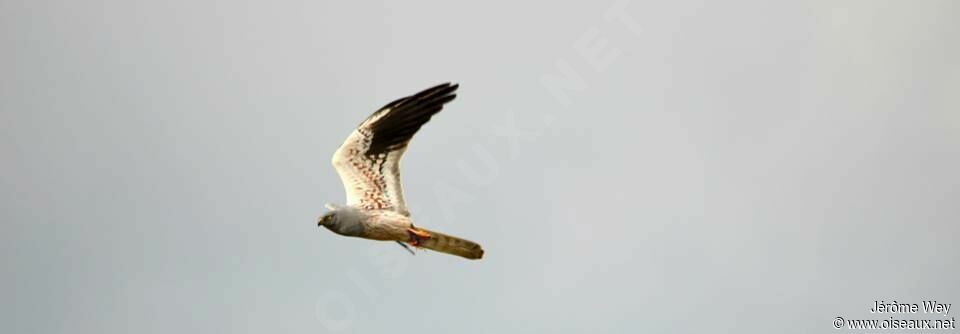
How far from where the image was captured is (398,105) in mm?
27969

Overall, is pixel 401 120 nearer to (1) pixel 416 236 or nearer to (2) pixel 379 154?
(2) pixel 379 154

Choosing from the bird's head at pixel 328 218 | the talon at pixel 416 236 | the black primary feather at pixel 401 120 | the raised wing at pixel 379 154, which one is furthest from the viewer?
the raised wing at pixel 379 154

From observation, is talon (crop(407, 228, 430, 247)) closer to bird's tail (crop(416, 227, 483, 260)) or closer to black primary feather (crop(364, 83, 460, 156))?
bird's tail (crop(416, 227, 483, 260))

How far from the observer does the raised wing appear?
2792 cm

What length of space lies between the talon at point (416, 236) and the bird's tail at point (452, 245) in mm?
59

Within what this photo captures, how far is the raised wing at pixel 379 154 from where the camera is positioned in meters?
27.9

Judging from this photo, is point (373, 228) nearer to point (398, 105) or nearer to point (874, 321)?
point (398, 105)

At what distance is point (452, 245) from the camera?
27.1 meters

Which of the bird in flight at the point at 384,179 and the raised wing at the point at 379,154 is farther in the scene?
the raised wing at the point at 379,154

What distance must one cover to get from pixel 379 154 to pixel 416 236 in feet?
6.82

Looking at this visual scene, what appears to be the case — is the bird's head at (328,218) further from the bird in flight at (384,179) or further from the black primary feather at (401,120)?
the black primary feather at (401,120)

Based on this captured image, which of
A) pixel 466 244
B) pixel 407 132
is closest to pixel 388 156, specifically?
pixel 407 132

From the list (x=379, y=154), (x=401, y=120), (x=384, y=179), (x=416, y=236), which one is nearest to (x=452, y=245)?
(x=416, y=236)

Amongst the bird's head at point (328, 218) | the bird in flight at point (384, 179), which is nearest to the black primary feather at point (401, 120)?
the bird in flight at point (384, 179)
